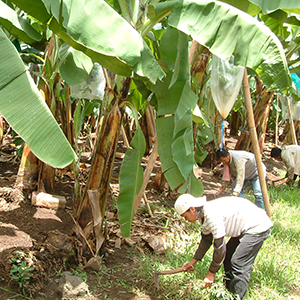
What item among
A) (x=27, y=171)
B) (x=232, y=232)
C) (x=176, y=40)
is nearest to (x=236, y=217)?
(x=232, y=232)

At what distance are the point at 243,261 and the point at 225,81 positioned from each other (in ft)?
6.14

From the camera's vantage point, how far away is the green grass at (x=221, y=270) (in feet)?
11.3

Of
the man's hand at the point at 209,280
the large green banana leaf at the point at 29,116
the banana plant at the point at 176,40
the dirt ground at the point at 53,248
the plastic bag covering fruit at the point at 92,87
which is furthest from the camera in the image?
the plastic bag covering fruit at the point at 92,87

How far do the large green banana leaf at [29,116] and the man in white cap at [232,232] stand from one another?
1217mm

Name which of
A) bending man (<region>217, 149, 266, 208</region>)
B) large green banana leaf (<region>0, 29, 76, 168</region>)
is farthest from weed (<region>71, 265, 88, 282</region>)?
bending man (<region>217, 149, 266, 208</region>)

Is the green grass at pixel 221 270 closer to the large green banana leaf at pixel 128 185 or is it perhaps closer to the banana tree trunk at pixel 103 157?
the large green banana leaf at pixel 128 185

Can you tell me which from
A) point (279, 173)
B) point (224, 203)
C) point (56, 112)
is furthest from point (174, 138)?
point (279, 173)

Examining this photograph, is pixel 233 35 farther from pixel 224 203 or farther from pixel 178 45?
pixel 224 203

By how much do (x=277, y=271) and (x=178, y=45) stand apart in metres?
2.67

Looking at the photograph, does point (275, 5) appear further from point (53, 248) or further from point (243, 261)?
point (53, 248)

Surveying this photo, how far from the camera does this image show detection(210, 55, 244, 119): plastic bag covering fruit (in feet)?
12.7

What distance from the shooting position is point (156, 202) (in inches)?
250

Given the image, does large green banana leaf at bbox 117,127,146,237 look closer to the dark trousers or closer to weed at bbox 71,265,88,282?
weed at bbox 71,265,88,282

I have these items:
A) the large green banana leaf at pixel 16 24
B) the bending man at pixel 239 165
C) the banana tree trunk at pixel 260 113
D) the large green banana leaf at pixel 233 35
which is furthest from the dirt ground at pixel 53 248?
the banana tree trunk at pixel 260 113
